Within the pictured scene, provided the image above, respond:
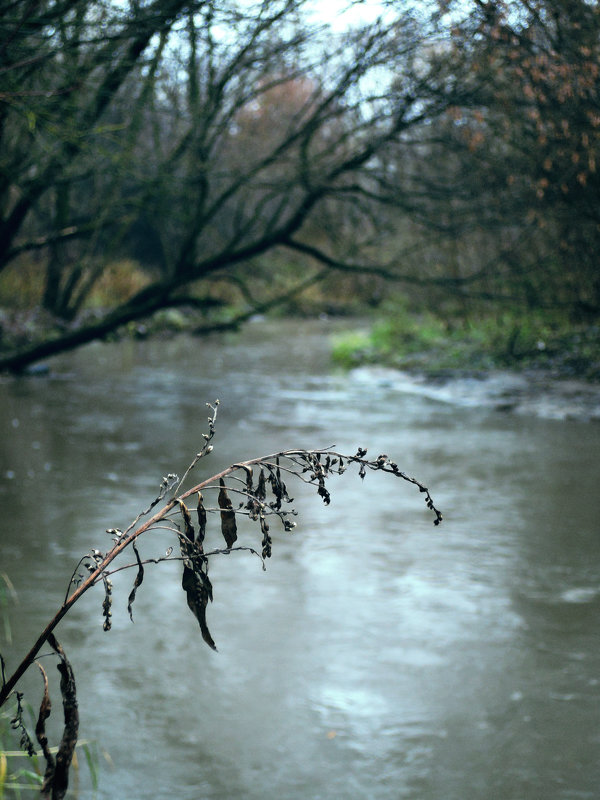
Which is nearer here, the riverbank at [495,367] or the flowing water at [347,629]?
the flowing water at [347,629]

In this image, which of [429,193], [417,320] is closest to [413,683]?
[429,193]

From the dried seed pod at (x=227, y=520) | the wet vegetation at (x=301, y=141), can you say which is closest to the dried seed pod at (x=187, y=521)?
→ the dried seed pod at (x=227, y=520)

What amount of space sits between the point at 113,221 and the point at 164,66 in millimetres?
1707

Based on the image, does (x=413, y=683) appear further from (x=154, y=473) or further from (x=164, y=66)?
(x=164, y=66)

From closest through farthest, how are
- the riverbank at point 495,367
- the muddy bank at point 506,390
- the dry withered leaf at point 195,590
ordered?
1. the dry withered leaf at point 195,590
2. the muddy bank at point 506,390
3. the riverbank at point 495,367

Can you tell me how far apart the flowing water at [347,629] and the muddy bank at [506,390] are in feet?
4.99

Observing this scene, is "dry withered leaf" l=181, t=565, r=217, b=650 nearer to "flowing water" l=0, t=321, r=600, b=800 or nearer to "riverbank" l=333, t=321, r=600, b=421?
"flowing water" l=0, t=321, r=600, b=800

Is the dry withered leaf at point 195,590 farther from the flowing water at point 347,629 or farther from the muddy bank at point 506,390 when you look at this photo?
the muddy bank at point 506,390

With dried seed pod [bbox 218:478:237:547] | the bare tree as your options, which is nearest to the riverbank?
the bare tree

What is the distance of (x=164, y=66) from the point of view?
8.50 m

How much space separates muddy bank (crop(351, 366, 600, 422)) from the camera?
1206 centimetres

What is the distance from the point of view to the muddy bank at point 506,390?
12.1 metres

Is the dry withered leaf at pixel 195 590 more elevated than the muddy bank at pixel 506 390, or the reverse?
the dry withered leaf at pixel 195 590

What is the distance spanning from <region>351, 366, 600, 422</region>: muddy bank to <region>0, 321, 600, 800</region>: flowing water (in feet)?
4.99
